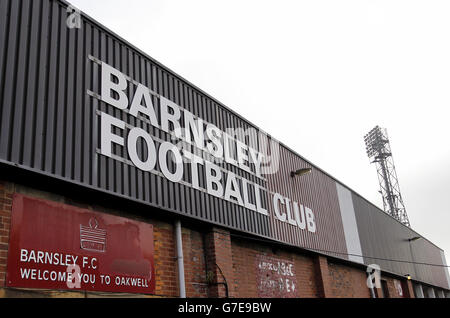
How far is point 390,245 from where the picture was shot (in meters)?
22.9

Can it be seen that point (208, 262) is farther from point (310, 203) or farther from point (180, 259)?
point (310, 203)

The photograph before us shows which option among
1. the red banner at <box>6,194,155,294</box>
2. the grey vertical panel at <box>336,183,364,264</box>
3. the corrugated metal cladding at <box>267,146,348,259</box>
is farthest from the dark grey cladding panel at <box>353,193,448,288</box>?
the red banner at <box>6,194,155,294</box>

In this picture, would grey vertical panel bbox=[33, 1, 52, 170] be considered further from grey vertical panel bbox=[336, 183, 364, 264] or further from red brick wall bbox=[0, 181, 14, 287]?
grey vertical panel bbox=[336, 183, 364, 264]

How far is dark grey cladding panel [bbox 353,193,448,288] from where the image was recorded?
2033 centimetres

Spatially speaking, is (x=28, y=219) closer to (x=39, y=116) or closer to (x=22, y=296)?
(x=22, y=296)

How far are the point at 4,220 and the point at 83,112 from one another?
2394 mm

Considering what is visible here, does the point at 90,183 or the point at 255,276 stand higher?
the point at 90,183

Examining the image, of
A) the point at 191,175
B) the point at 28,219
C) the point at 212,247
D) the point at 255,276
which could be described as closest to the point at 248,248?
the point at 255,276

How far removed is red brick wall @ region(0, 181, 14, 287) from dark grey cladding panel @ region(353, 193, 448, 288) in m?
15.0

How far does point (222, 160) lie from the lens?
39.5 feet

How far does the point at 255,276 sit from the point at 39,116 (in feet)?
22.6

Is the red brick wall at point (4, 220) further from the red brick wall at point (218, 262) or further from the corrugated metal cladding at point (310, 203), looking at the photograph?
the corrugated metal cladding at point (310, 203)

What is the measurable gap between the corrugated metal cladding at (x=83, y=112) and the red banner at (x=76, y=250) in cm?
58
